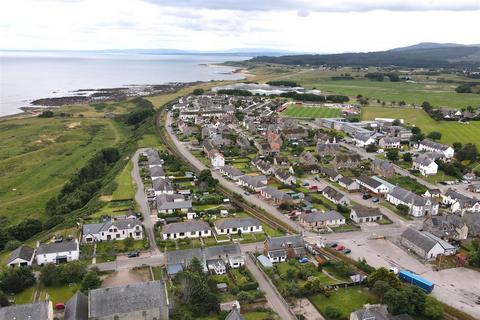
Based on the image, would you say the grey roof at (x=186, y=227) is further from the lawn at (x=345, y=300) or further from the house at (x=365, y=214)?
the house at (x=365, y=214)

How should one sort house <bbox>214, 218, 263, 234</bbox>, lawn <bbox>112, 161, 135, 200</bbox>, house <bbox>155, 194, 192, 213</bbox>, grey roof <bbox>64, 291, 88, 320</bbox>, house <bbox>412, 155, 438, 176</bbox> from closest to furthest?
grey roof <bbox>64, 291, 88, 320</bbox>, house <bbox>214, 218, 263, 234</bbox>, house <bbox>155, 194, 192, 213</bbox>, lawn <bbox>112, 161, 135, 200</bbox>, house <bbox>412, 155, 438, 176</bbox>

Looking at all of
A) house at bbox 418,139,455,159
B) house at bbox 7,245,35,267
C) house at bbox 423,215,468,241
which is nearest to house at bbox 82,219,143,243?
house at bbox 7,245,35,267

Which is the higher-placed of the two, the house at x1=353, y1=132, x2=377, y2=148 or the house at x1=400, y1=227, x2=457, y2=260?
the house at x1=353, y1=132, x2=377, y2=148

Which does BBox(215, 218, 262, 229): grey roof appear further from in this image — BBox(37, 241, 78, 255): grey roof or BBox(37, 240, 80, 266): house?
BBox(37, 241, 78, 255): grey roof

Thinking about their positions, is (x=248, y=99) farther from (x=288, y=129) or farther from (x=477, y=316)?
(x=477, y=316)

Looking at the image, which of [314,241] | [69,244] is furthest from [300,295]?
[69,244]

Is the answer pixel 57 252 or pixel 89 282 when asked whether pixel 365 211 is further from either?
pixel 57 252
